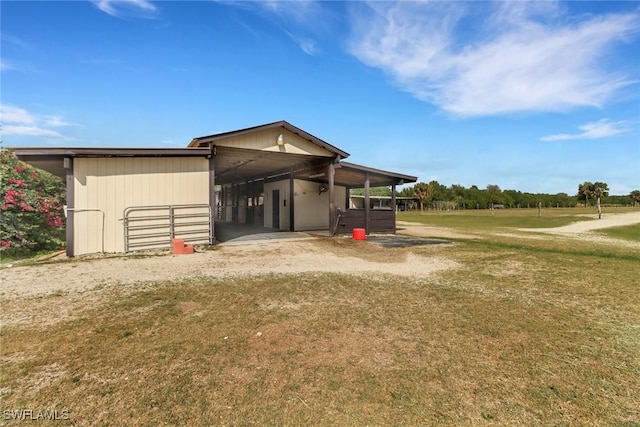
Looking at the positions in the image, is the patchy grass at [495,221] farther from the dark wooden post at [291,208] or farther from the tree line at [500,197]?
the tree line at [500,197]

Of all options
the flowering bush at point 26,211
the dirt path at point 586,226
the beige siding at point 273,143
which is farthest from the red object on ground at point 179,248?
the dirt path at point 586,226

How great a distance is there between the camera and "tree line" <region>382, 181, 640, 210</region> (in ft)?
205

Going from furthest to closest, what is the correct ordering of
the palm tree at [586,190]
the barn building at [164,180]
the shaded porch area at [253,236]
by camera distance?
the palm tree at [586,190]
the shaded porch area at [253,236]
the barn building at [164,180]

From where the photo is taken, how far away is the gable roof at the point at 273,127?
9992 millimetres

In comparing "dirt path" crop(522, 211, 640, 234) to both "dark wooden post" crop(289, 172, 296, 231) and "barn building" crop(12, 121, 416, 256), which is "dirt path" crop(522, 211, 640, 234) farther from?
"dark wooden post" crop(289, 172, 296, 231)

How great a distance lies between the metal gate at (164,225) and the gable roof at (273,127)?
219 centimetres

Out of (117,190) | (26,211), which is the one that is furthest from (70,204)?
(26,211)

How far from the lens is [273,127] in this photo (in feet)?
36.4

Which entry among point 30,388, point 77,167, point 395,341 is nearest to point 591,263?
point 395,341

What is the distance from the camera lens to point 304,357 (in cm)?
291

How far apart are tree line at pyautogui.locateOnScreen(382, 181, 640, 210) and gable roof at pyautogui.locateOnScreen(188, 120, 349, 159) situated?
49.4 m

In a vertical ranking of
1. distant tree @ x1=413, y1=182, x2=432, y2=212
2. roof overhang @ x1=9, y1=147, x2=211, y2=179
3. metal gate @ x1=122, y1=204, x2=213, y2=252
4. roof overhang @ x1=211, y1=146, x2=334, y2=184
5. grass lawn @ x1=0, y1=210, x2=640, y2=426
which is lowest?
grass lawn @ x1=0, y1=210, x2=640, y2=426

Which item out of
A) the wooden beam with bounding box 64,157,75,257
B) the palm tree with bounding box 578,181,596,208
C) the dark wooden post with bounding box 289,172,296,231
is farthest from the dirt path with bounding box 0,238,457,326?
the palm tree with bounding box 578,181,596,208

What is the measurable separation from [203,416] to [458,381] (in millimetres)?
2041
